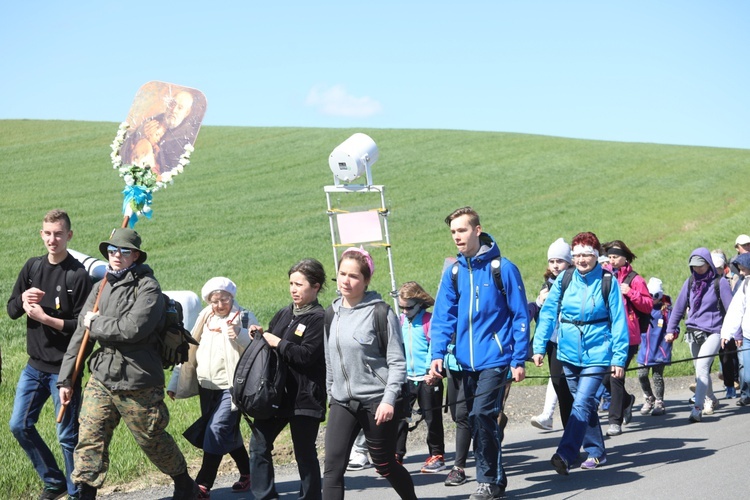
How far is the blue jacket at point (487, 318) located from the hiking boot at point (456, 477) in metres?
0.97

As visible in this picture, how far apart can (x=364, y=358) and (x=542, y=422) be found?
4.41m

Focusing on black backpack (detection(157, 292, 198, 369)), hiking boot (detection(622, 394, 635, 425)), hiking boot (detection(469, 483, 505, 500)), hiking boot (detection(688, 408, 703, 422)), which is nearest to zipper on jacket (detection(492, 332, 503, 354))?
hiking boot (detection(469, 483, 505, 500))

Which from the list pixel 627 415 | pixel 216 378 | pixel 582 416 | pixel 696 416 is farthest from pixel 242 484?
pixel 696 416

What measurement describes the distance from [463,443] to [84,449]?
284cm

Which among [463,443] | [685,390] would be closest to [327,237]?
[685,390]

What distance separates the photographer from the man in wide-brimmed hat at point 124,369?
584 cm

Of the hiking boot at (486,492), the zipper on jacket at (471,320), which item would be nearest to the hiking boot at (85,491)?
the hiking boot at (486,492)

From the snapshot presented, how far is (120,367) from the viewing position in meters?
5.86

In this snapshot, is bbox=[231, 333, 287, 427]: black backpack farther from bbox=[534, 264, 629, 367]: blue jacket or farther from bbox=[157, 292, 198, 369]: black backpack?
bbox=[534, 264, 629, 367]: blue jacket

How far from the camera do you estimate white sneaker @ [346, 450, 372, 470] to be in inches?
319

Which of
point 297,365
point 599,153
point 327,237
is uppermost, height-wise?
point 599,153

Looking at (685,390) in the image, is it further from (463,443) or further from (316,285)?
(316,285)

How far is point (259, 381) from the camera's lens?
238 inches

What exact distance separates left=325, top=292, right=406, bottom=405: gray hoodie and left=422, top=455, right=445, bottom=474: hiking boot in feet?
7.69
